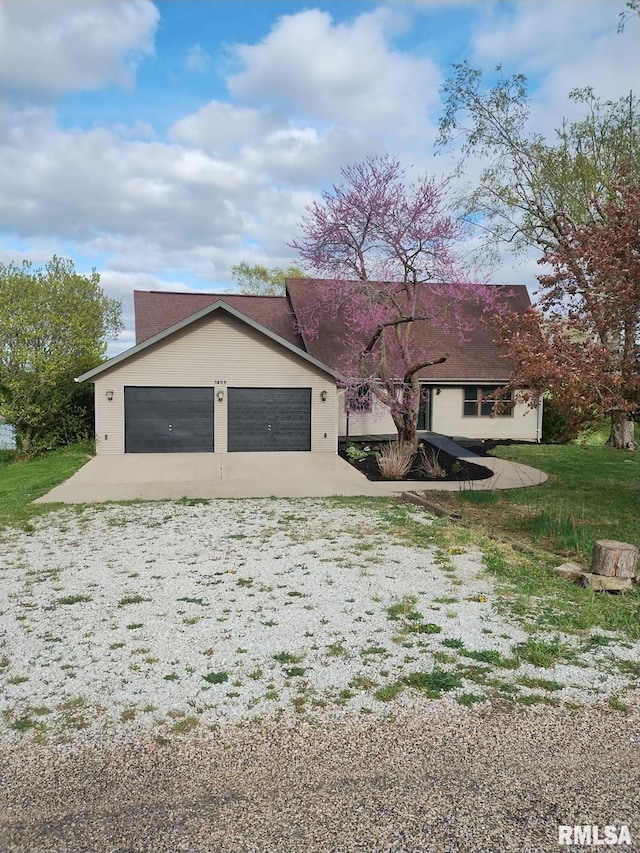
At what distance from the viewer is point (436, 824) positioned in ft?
8.77

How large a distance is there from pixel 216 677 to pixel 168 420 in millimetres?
15316

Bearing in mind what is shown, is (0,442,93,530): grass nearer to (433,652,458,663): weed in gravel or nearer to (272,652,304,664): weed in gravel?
(272,652,304,664): weed in gravel

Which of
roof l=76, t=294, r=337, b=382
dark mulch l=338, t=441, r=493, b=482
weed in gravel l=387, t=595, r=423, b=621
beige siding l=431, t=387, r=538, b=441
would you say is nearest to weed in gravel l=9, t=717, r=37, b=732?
weed in gravel l=387, t=595, r=423, b=621

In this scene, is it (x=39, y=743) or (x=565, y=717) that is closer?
(x=39, y=743)

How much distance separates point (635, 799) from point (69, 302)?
22.3 metres

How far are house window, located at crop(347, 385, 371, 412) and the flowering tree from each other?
8.19 meters

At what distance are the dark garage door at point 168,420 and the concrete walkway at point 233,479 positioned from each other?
76cm

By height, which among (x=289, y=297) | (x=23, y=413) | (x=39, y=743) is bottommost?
(x=39, y=743)

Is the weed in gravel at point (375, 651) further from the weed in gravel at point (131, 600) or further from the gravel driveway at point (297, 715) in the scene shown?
the weed in gravel at point (131, 600)

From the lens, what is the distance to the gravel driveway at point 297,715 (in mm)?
2719

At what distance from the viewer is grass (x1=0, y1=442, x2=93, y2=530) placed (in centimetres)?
1000

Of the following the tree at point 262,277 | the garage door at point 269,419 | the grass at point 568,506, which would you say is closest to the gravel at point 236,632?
the grass at point 568,506

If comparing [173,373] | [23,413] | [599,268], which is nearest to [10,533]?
[599,268]

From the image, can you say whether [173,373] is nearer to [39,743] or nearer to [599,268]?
[599,268]
